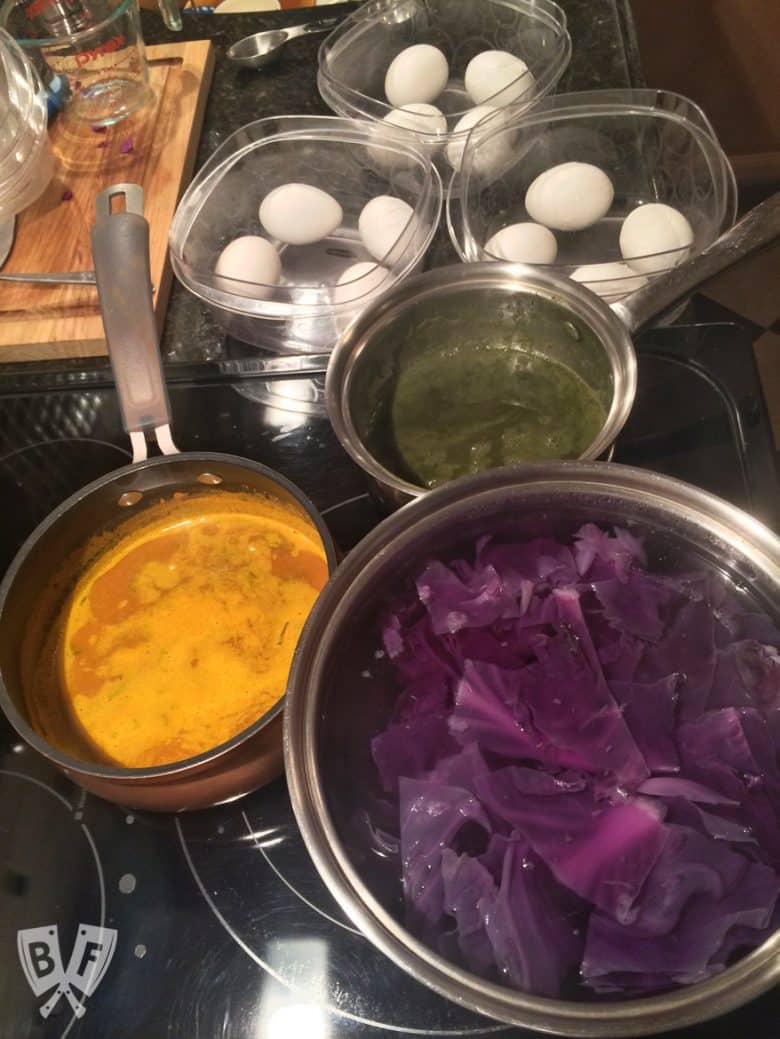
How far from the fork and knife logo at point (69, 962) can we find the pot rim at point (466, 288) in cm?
54

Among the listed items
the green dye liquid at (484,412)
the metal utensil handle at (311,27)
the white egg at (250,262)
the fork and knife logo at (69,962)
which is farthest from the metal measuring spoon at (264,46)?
the fork and knife logo at (69,962)

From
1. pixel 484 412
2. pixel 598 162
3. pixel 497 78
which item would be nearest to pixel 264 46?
pixel 497 78

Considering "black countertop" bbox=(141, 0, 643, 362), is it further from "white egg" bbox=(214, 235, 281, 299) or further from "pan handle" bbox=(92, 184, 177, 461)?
"pan handle" bbox=(92, 184, 177, 461)

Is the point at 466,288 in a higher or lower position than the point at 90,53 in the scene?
lower

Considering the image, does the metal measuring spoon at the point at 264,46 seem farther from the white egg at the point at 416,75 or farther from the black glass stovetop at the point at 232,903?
the black glass stovetop at the point at 232,903

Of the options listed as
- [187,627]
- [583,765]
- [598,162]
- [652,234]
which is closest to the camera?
[583,765]

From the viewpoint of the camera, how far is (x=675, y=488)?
682 mm

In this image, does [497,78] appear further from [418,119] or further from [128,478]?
[128,478]

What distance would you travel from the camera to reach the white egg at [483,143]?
1.22m

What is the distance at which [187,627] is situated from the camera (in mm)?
902

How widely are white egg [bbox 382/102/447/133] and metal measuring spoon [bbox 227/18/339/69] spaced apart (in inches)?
12.5

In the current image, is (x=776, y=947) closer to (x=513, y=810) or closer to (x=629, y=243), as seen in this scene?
(x=513, y=810)

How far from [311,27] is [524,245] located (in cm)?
70

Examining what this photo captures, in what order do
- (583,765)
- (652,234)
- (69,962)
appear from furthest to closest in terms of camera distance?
(652,234), (69,962), (583,765)
